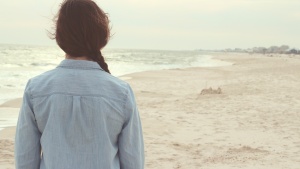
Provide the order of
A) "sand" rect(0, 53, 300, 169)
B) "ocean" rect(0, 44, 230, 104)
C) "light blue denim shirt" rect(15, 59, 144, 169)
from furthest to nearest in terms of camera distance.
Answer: "ocean" rect(0, 44, 230, 104)
"sand" rect(0, 53, 300, 169)
"light blue denim shirt" rect(15, 59, 144, 169)

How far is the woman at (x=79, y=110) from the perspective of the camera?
133 centimetres

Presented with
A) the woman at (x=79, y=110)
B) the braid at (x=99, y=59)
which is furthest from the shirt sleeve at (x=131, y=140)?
the braid at (x=99, y=59)

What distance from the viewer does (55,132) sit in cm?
133

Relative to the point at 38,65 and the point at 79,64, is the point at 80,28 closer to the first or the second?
the point at 79,64

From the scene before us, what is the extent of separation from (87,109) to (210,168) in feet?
12.1

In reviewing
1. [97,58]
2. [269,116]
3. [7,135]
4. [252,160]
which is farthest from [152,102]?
[97,58]

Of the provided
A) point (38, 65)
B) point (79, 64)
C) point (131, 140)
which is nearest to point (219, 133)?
point (131, 140)

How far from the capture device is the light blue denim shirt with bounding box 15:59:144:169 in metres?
1.33

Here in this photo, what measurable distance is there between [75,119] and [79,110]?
34 mm

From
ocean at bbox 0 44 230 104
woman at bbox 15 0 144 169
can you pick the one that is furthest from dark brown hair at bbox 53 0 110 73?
ocean at bbox 0 44 230 104

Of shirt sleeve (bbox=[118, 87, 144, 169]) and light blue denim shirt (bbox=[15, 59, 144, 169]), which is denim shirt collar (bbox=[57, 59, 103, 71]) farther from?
shirt sleeve (bbox=[118, 87, 144, 169])

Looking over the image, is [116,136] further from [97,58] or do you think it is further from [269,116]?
[269,116]

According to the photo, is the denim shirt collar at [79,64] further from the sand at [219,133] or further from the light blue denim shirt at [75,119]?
the sand at [219,133]

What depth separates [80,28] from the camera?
1388 millimetres
